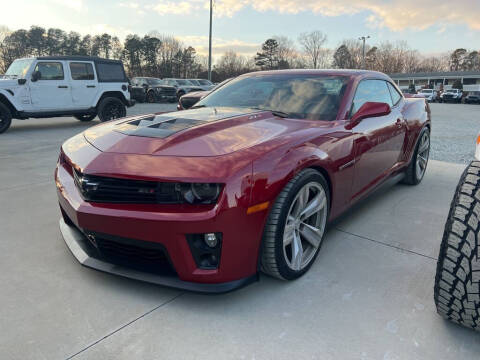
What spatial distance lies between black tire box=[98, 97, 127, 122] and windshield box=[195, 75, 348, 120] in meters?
7.45

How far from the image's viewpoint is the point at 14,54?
51875 millimetres

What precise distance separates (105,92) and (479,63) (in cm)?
8943

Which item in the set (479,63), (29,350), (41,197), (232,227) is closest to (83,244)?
(29,350)

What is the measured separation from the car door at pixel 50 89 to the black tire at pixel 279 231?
8.72 meters

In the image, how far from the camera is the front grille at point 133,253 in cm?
180

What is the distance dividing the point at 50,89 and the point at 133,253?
8505 mm

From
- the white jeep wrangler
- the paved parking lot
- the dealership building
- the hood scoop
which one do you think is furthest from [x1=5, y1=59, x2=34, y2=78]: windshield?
the dealership building

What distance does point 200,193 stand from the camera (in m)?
1.75

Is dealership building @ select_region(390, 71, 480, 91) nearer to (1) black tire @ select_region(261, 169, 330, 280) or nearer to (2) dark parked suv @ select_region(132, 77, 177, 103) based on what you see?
(2) dark parked suv @ select_region(132, 77, 177, 103)

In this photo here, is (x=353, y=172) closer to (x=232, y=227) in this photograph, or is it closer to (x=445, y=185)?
(x=232, y=227)

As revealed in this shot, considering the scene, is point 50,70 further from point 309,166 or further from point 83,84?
point 309,166

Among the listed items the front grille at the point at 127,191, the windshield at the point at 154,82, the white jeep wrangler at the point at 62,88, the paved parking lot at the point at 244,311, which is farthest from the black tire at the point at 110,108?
the windshield at the point at 154,82

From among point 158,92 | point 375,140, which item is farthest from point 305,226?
point 158,92

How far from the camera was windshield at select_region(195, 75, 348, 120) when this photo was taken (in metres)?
2.72
